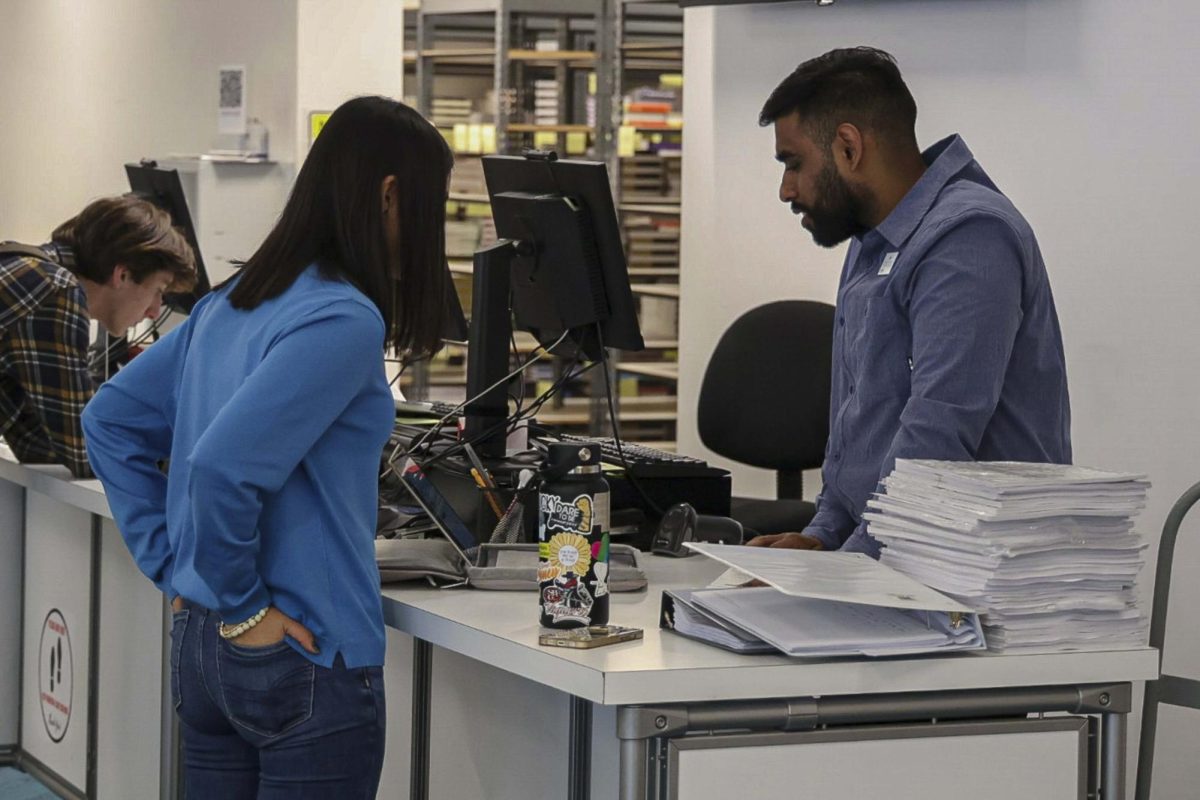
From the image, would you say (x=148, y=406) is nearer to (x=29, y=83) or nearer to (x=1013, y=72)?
(x=1013, y=72)

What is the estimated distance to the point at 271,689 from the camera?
5.96ft

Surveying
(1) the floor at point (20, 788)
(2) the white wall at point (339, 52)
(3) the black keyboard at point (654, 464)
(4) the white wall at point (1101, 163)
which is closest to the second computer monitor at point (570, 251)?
(3) the black keyboard at point (654, 464)

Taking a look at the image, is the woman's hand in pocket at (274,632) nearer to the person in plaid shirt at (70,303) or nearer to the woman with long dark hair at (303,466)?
the woman with long dark hair at (303,466)

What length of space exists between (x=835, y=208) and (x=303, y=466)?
1093 millimetres

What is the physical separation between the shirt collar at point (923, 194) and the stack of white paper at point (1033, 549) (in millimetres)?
616

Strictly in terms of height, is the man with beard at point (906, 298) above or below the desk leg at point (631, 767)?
above

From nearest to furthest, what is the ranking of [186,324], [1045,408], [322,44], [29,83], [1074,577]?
[1074,577] → [186,324] → [1045,408] → [322,44] → [29,83]

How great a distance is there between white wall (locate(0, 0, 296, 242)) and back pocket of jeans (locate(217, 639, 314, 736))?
4036 mm

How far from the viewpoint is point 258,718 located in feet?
5.98

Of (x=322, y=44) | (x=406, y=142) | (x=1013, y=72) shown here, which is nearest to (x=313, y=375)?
(x=406, y=142)

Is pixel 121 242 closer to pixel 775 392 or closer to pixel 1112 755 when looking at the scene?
pixel 775 392

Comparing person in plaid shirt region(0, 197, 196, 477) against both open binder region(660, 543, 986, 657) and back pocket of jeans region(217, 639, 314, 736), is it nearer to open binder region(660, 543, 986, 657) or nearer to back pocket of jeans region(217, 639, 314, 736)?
back pocket of jeans region(217, 639, 314, 736)

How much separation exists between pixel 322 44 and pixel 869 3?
2.24 meters

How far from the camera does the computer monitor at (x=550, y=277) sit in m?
2.59
